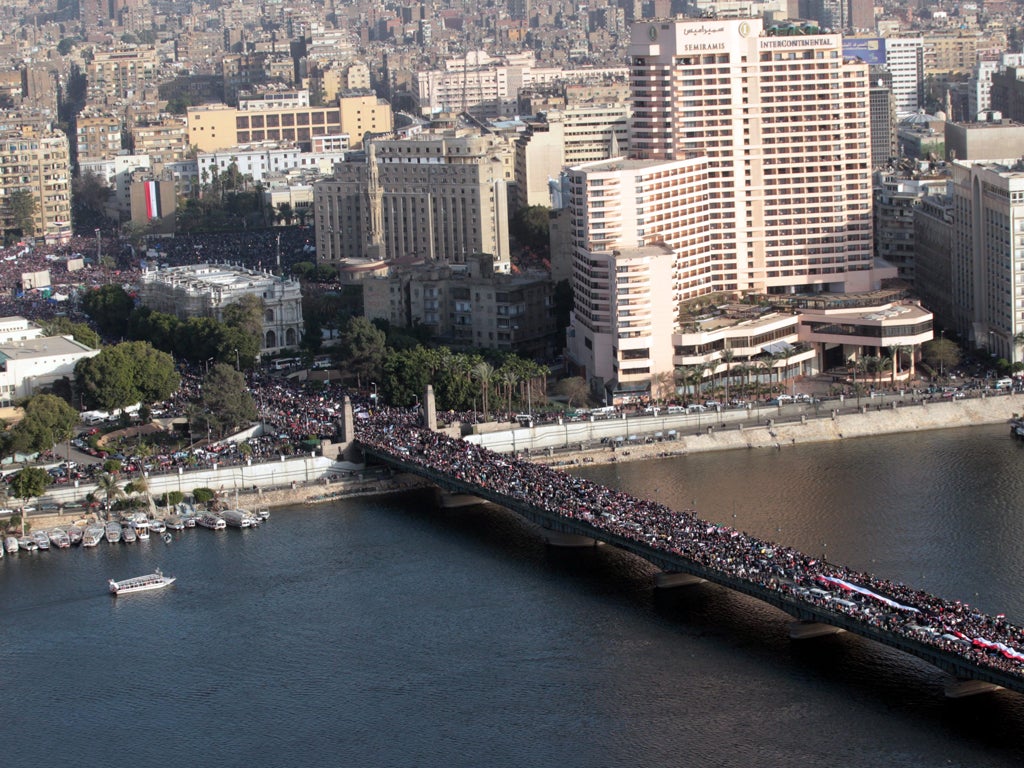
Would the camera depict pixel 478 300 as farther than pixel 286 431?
Yes

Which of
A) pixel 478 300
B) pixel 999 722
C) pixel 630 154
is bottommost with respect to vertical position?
pixel 999 722

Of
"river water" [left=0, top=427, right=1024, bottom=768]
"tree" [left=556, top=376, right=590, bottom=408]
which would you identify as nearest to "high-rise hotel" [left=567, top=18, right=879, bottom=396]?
"tree" [left=556, top=376, right=590, bottom=408]

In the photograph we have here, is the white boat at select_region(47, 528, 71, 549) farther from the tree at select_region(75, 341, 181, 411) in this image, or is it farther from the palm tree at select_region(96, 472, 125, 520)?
the tree at select_region(75, 341, 181, 411)

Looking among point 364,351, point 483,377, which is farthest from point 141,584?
point 364,351

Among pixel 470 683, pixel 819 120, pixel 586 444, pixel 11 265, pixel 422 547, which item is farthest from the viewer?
pixel 11 265

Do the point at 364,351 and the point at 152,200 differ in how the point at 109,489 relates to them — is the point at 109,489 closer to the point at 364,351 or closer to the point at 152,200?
the point at 364,351

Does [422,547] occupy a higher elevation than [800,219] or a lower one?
lower

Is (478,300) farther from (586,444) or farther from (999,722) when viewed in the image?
(999,722)

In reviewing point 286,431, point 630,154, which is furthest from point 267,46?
point 286,431

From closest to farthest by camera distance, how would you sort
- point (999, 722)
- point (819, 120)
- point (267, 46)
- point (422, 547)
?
point (999, 722)
point (422, 547)
point (819, 120)
point (267, 46)
